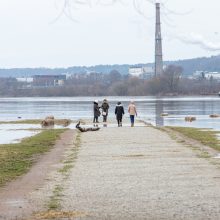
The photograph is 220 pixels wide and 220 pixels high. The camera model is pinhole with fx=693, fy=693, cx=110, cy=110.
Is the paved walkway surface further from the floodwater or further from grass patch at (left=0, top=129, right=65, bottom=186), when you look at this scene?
the floodwater

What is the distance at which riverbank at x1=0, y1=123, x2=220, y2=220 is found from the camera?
1056cm

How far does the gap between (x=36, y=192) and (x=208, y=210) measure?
12.2ft

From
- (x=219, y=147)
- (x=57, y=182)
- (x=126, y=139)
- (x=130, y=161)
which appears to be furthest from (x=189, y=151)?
(x=57, y=182)

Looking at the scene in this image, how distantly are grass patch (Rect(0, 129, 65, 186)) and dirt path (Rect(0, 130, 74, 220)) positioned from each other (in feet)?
0.92

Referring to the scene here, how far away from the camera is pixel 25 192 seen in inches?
510

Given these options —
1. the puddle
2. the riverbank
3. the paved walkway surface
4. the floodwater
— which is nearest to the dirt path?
the riverbank

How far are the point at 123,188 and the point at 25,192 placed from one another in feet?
6.09

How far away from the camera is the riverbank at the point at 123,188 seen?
10.6m

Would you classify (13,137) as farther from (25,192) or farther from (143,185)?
(25,192)

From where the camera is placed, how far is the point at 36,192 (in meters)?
12.9

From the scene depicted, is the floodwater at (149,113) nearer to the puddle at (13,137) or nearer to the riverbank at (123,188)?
the puddle at (13,137)

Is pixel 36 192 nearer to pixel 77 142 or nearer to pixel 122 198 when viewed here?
pixel 122 198

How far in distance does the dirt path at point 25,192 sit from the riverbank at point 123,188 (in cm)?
2

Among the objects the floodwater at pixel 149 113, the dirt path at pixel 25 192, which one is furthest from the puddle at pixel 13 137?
the dirt path at pixel 25 192
